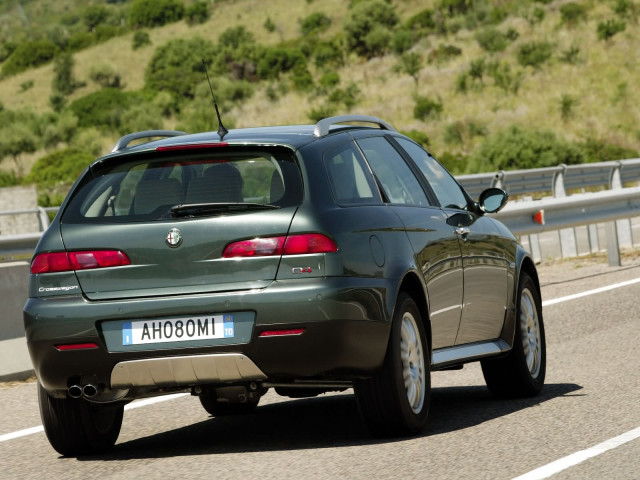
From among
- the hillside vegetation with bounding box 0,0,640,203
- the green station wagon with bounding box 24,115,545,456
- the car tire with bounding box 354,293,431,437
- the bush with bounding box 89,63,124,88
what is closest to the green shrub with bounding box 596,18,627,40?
the hillside vegetation with bounding box 0,0,640,203

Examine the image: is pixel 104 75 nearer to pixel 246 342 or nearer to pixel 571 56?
pixel 571 56

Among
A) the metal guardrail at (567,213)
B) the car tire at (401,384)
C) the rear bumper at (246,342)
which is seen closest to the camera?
the rear bumper at (246,342)

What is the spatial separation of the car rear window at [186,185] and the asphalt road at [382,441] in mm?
1168

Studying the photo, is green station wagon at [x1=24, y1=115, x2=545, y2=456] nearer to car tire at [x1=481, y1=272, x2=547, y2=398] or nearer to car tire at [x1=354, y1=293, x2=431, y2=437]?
car tire at [x1=354, y1=293, x2=431, y2=437]

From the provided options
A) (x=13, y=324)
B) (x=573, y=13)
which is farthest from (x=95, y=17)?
(x=13, y=324)

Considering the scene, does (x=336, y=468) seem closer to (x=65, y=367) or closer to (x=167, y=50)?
(x=65, y=367)

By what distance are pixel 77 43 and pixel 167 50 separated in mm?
28763

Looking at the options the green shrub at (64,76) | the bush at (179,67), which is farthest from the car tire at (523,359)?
the green shrub at (64,76)

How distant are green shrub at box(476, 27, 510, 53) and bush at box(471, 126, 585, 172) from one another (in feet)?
125

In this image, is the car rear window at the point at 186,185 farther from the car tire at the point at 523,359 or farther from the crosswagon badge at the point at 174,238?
the car tire at the point at 523,359

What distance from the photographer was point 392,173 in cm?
757

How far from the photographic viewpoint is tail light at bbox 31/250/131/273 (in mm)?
6559

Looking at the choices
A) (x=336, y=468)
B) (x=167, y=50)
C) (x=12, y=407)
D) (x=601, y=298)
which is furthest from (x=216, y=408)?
(x=167, y=50)

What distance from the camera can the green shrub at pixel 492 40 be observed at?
8106cm
